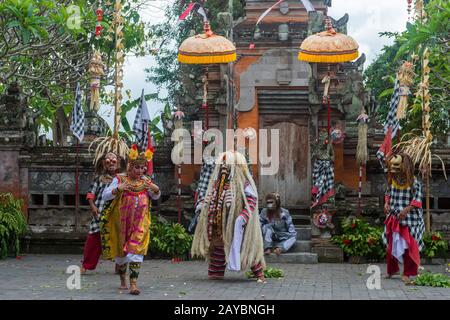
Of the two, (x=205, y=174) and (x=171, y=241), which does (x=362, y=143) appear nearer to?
(x=205, y=174)

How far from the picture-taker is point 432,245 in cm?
1652

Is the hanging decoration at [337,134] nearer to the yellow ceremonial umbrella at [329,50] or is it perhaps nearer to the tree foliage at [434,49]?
the tree foliage at [434,49]

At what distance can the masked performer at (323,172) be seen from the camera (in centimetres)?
1784

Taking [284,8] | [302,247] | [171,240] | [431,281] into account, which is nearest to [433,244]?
[302,247]

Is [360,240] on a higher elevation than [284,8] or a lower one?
lower

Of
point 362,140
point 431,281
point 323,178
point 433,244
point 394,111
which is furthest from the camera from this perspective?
point 362,140

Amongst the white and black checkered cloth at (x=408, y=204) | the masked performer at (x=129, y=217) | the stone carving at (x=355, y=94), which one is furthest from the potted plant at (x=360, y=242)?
the masked performer at (x=129, y=217)

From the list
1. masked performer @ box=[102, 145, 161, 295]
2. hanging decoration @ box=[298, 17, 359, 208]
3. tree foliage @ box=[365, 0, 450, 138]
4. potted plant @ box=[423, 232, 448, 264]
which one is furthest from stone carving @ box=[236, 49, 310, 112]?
masked performer @ box=[102, 145, 161, 295]

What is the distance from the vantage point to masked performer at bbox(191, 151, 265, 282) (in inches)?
506

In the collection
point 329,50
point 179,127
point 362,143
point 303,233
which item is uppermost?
point 329,50

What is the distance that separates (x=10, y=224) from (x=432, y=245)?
26.9 ft

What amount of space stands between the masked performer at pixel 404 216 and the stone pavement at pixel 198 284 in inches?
16.4

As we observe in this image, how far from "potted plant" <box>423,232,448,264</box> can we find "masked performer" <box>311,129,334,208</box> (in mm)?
2203

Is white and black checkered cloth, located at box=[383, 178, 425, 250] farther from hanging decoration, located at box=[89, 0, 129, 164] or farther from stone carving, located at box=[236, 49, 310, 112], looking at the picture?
stone carving, located at box=[236, 49, 310, 112]
